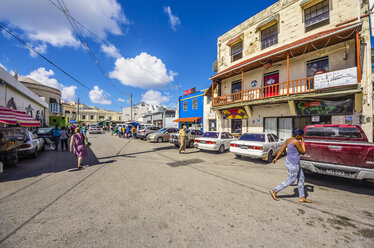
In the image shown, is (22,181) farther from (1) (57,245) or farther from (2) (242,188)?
(2) (242,188)

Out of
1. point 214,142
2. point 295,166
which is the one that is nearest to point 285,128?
point 214,142

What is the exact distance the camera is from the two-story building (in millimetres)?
8094

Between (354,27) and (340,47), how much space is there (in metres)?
1.49

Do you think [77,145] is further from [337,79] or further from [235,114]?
[337,79]

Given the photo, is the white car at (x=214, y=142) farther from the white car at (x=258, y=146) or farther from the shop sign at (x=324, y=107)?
the shop sign at (x=324, y=107)

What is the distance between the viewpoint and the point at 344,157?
13.9ft

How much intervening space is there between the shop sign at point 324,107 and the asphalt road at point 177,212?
532 centimetres

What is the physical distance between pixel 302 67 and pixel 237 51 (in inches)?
248

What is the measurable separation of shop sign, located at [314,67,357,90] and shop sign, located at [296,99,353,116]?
1.21 metres

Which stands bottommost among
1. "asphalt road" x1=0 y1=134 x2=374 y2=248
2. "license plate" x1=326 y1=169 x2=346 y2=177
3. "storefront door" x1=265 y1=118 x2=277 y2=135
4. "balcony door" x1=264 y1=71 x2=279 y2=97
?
"asphalt road" x1=0 y1=134 x2=374 y2=248

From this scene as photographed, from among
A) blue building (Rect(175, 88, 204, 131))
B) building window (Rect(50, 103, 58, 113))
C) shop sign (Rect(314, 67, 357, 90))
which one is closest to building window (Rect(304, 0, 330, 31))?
shop sign (Rect(314, 67, 357, 90))

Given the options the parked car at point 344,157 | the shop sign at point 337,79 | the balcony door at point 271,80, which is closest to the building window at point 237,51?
the balcony door at point 271,80

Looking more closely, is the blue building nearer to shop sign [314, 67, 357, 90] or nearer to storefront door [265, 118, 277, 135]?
storefront door [265, 118, 277, 135]

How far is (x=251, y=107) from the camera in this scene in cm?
1284
